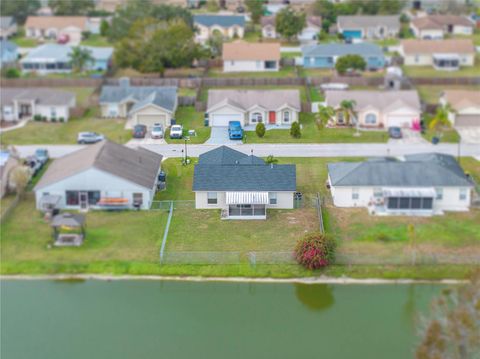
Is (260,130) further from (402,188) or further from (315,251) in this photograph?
(315,251)

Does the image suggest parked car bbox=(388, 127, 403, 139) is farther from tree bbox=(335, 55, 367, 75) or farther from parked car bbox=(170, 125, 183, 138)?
tree bbox=(335, 55, 367, 75)

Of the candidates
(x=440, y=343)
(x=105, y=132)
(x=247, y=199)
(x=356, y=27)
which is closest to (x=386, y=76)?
(x=356, y=27)

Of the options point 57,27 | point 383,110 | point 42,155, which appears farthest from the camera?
point 57,27

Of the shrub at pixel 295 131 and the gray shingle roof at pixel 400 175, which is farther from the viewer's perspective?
the shrub at pixel 295 131

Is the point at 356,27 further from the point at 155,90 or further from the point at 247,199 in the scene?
the point at 247,199

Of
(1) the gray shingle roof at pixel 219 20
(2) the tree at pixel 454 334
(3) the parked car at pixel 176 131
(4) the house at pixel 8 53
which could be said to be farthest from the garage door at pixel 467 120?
(4) the house at pixel 8 53

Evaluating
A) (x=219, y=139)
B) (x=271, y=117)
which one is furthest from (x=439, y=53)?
(x=219, y=139)

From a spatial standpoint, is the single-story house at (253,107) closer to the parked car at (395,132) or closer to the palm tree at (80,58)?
the parked car at (395,132)

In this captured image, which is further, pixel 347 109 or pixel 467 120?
pixel 467 120
